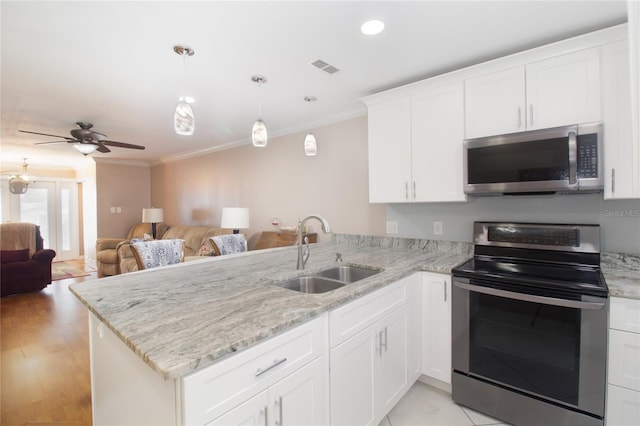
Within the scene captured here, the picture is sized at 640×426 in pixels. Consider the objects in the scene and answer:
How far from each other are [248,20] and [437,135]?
154 cm

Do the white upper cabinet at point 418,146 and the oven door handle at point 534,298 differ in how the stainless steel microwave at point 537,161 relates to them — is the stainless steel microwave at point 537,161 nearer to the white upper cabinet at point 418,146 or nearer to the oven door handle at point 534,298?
the white upper cabinet at point 418,146

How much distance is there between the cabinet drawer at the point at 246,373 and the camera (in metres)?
0.84

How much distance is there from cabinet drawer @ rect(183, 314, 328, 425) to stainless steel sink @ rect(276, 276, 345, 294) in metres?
0.57

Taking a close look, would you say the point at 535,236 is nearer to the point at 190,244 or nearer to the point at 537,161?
the point at 537,161

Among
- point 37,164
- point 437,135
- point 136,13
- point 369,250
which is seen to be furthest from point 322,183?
point 37,164

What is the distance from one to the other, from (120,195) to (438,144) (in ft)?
23.6

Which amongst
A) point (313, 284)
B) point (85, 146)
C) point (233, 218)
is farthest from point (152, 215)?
point (313, 284)

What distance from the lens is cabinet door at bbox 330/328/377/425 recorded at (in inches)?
52.9

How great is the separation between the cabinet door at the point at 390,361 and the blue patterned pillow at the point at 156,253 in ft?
8.05

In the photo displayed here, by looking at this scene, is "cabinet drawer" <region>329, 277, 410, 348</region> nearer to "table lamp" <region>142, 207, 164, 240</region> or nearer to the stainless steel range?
the stainless steel range

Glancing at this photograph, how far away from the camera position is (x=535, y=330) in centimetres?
163

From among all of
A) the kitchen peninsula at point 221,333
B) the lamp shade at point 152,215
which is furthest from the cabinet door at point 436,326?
the lamp shade at point 152,215

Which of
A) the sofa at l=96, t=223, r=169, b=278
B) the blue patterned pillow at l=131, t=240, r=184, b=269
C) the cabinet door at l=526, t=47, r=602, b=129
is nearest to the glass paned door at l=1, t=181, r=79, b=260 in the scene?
the sofa at l=96, t=223, r=169, b=278

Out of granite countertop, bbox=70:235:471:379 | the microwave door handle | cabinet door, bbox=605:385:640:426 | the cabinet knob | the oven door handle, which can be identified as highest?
the microwave door handle
